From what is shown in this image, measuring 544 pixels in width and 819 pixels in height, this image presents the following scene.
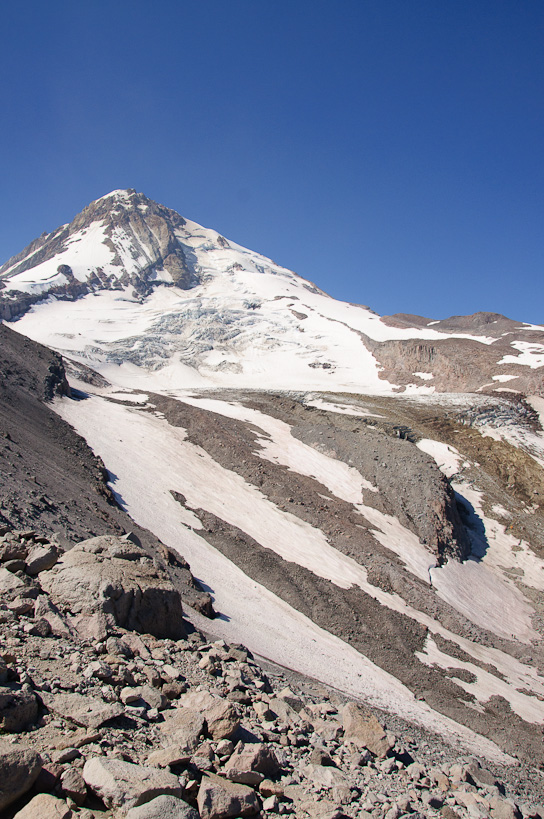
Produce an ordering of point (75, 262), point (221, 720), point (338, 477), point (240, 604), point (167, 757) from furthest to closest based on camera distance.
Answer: point (75, 262) < point (338, 477) < point (240, 604) < point (221, 720) < point (167, 757)

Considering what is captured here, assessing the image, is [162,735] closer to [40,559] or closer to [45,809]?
[45,809]

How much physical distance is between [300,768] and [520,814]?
3.32 m

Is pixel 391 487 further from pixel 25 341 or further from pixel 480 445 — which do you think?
pixel 25 341

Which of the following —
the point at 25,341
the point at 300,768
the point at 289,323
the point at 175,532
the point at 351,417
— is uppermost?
the point at 289,323

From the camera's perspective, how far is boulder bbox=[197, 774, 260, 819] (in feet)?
12.7

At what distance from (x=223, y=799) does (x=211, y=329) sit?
9554cm

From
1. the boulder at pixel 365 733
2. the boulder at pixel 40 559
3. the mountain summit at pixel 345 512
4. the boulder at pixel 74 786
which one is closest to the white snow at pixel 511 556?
the mountain summit at pixel 345 512

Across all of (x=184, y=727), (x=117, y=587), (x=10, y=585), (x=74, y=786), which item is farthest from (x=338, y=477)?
(x=74, y=786)

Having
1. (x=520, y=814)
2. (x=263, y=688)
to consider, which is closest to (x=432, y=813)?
(x=520, y=814)

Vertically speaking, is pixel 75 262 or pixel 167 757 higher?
pixel 75 262

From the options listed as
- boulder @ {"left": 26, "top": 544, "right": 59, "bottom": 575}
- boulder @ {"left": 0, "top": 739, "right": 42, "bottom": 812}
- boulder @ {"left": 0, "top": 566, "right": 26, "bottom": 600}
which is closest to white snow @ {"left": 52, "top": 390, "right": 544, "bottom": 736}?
boulder @ {"left": 26, "top": 544, "right": 59, "bottom": 575}

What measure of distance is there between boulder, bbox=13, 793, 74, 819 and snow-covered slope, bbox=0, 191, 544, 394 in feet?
196

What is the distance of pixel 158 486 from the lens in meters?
21.6

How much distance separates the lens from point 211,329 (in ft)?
317
